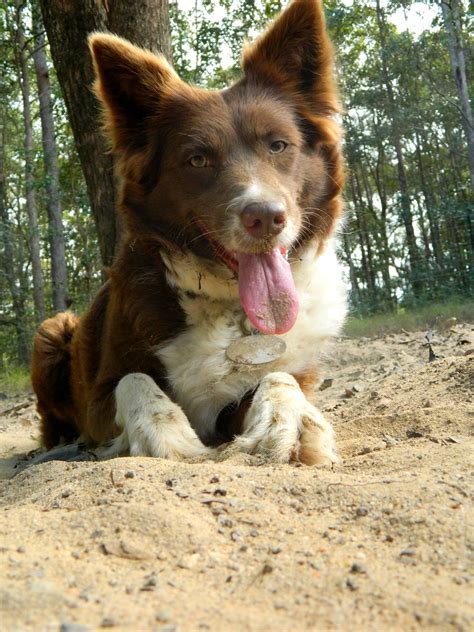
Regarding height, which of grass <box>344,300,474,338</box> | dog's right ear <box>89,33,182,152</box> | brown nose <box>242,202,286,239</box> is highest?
dog's right ear <box>89,33,182,152</box>

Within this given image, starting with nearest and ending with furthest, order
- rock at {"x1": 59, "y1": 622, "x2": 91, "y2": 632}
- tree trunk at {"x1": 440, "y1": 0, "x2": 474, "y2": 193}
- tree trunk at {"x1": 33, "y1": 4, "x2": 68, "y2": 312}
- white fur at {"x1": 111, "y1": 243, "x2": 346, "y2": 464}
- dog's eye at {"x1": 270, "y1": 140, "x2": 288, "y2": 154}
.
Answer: rock at {"x1": 59, "y1": 622, "x2": 91, "y2": 632} < white fur at {"x1": 111, "y1": 243, "x2": 346, "y2": 464} < dog's eye at {"x1": 270, "y1": 140, "x2": 288, "y2": 154} < tree trunk at {"x1": 440, "y1": 0, "x2": 474, "y2": 193} < tree trunk at {"x1": 33, "y1": 4, "x2": 68, "y2": 312}

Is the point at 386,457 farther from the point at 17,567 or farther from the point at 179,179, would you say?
the point at 179,179

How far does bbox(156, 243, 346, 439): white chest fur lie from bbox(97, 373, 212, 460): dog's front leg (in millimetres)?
200

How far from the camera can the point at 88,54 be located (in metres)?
5.96

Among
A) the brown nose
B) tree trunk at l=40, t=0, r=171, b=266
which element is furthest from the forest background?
the brown nose

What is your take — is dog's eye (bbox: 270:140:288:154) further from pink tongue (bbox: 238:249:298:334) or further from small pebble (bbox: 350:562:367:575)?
small pebble (bbox: 350:562:367:575)

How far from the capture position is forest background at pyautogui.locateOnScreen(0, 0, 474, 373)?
6.11 meters

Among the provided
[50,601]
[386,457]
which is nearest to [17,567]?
[50,601]

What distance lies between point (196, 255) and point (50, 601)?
2524 mm

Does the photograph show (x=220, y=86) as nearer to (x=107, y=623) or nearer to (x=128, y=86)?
(x=128, y=86)

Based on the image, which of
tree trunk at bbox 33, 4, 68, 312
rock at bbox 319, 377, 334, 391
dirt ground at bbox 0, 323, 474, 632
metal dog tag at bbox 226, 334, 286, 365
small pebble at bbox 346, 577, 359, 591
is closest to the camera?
dirt ground at bbox 0, 323, 474, 632

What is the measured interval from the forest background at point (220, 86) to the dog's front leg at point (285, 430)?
128 inches

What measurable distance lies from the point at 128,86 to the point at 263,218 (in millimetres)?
1458

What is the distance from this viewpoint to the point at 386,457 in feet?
9.21
